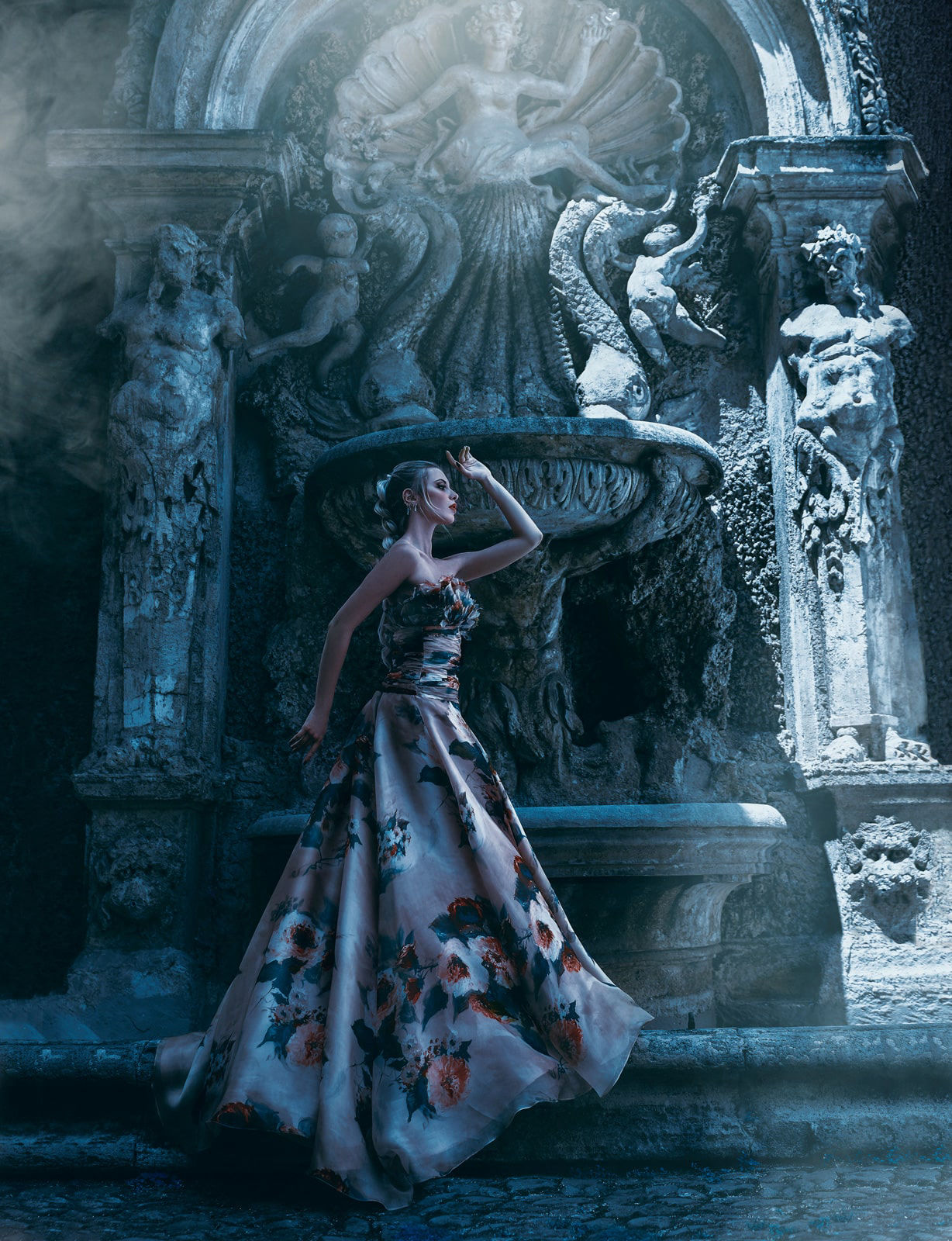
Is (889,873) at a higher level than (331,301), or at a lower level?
lower

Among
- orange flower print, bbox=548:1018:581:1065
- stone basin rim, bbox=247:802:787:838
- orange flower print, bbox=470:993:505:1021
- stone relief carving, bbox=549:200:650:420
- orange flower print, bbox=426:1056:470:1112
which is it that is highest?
stone relief carving, bbox=549:200:650:420

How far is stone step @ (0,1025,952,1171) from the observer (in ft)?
8.98

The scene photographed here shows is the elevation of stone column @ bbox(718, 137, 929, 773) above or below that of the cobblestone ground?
above

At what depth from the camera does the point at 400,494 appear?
3.04 metres

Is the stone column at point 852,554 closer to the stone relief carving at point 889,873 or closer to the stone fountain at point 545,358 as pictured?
the stone relief carving at point 889,873

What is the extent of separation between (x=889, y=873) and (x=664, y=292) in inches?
93.2

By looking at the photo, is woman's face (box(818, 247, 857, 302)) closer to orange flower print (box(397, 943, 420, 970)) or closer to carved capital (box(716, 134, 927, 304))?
carved capital (box(716, 134, 927, 304))

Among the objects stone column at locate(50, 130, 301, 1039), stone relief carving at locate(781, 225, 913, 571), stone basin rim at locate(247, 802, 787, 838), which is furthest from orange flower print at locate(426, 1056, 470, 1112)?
stone relief carving at locate(781, 225, 913, 571)

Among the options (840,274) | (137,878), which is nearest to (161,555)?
(137,878)

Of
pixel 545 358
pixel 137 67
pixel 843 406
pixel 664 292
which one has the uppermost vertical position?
pixel 137 67

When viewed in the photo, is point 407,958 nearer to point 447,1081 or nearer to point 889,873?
point 447,1081

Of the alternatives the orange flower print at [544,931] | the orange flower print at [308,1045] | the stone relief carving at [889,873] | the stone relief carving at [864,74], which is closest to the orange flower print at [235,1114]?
the orange flower print at [308,1045]

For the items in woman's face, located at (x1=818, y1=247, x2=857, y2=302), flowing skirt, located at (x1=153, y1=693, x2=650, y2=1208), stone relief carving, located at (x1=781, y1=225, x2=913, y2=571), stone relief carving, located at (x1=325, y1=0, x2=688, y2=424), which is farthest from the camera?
stone relief carving, located at (x1=325, y1=0, x2=688, y2=424)

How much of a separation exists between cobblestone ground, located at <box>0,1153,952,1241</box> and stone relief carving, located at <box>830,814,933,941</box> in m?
1.31
